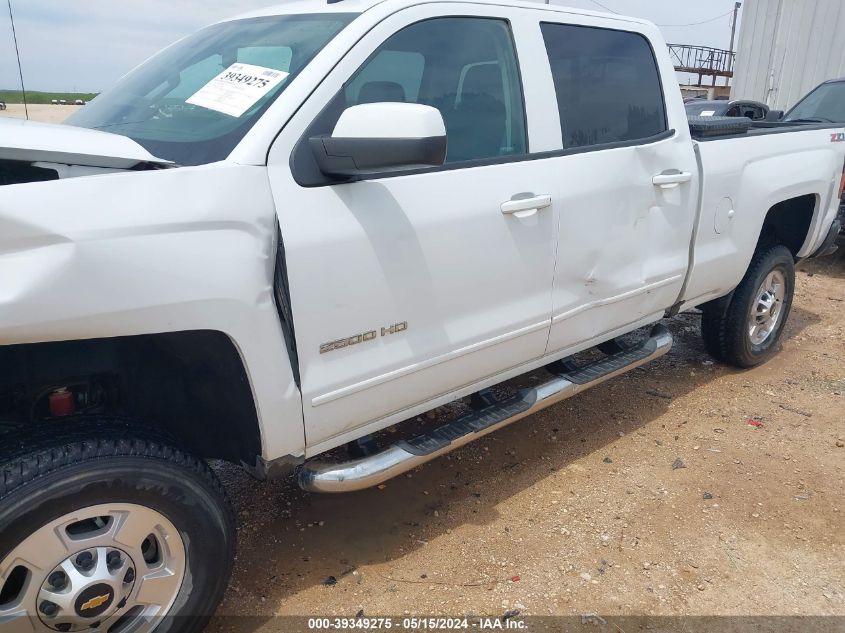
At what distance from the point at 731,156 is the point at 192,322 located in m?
3.08

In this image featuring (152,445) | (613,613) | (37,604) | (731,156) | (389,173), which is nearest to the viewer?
(37,604)

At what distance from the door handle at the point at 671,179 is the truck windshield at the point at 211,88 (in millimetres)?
1690

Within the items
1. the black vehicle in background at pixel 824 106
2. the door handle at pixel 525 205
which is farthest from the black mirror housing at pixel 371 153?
the black vehicle in background at pixel 824 106

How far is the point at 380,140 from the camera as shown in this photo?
2021 millimetres

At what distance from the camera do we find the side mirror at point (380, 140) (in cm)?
200

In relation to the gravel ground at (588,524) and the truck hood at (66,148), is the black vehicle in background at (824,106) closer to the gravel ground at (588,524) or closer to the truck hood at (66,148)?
the gravel ground at (588,524)

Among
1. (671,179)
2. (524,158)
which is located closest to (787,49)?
(671,179)

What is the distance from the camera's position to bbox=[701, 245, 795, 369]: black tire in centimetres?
429

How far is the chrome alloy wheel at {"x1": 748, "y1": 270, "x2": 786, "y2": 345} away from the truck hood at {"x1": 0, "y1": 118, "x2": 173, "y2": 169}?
3.79 m

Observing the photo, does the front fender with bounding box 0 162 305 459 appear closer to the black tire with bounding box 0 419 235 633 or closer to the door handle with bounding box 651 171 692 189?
the black tire with bounding box 0 419 235 633

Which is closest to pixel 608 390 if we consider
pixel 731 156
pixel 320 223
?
pixel 731 156

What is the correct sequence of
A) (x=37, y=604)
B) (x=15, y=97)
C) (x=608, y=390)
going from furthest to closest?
(x=608, y=390) → (x=15, y=97) → (x=37, y=604)

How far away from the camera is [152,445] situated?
200cm

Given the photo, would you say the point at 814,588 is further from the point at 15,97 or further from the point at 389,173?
the point at 15,97
